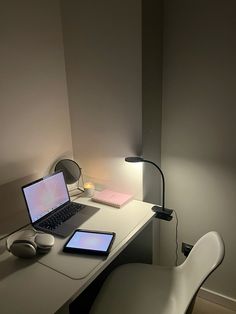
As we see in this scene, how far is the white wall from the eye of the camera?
5.17 ft

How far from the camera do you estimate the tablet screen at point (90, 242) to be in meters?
1.26

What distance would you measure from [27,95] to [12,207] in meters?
0.68

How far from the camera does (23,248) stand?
1179mm

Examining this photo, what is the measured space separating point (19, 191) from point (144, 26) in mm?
1195

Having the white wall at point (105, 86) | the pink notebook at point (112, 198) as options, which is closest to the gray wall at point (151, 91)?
the white wall at point (105, 86)

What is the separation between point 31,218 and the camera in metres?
1.46

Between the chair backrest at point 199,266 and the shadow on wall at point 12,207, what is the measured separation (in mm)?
907

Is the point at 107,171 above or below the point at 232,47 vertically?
below

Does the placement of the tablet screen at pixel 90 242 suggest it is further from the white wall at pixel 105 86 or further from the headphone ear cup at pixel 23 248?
the white wall at pixel 105 86

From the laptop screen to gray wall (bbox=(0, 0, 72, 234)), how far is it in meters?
0.15

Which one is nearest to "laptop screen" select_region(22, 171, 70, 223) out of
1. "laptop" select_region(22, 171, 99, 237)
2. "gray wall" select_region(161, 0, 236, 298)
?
"laptop" select_region(22, 171, 99, 237)

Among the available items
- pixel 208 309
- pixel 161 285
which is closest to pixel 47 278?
pixel 161 285

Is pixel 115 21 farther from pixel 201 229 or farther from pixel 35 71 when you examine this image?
pixel 201 229

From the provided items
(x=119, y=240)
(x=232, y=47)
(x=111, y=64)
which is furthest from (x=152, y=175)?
(x=232, y=47)
